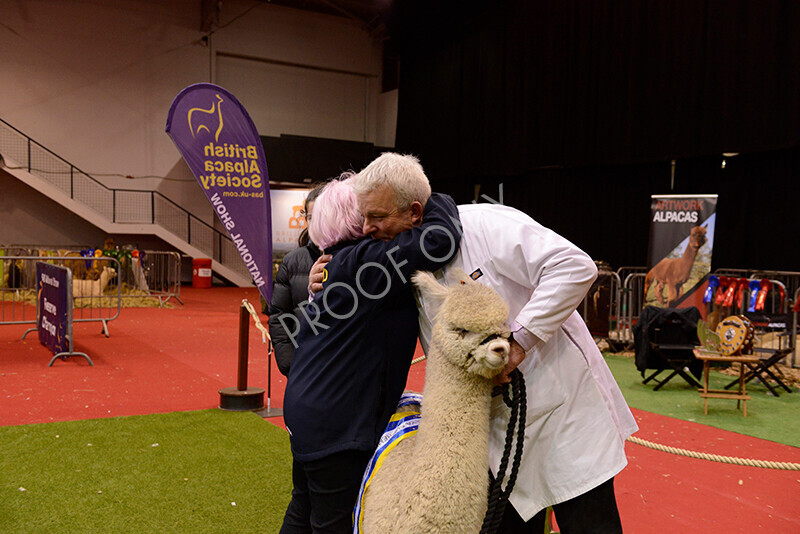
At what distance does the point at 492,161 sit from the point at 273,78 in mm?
9113

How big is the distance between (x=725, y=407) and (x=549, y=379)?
17.7ft

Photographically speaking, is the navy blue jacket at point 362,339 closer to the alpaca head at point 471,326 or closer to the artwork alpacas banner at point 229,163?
the alpaca head at point 471,326

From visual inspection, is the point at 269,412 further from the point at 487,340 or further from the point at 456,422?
the point at 487,340

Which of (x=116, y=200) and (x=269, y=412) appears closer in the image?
(x=269, y=412)

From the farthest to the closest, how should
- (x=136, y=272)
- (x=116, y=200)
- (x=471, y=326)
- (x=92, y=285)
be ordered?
(x=116, y=200), (x=136, y=272), (x=92, y=285), (x=471, y=326)

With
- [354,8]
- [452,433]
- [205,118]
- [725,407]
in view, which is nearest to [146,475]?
[205,118]

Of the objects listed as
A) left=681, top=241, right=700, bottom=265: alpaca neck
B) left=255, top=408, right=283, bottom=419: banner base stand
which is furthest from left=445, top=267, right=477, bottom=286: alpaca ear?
left=681, top=241, right=700, bottom=265: alpaca neck

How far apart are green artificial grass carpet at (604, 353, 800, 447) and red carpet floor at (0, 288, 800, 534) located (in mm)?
269

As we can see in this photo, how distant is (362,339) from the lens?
1836 mm

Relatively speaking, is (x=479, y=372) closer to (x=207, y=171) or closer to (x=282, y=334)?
(x=282, y=334)

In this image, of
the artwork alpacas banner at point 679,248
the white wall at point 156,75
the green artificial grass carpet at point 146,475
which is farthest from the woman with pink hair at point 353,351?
the white wall at point 156,75

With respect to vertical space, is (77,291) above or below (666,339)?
below

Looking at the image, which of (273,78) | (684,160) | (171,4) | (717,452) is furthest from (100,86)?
(717,452)

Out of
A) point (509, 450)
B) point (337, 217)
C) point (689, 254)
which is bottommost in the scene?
point (509, 450)
